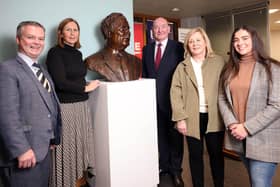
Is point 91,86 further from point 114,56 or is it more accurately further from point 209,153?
point 209,153

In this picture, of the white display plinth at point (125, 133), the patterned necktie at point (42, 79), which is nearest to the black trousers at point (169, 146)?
the white display plinth at point (125, 133)

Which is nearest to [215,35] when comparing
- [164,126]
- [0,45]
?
[164,126]

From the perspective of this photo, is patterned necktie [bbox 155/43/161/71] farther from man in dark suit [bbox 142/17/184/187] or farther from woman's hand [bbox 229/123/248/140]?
woman's hand [bbox 229/123/248/140]

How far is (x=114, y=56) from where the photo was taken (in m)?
2.12

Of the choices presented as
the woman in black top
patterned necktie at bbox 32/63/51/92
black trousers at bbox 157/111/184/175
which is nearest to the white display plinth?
the woman in black top

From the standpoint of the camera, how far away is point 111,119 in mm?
1926

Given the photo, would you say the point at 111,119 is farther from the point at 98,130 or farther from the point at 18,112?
the point at 18,112

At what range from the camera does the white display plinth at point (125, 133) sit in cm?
194

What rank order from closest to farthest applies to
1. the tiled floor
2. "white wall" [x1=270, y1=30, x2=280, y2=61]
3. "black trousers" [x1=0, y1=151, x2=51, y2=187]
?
1. "black trousers" [x1=0, y1=151, x2=51, y2=187]
2. the tiled floor
3. "white wall" [x1=270, y1=30, x2=280, y2=61]

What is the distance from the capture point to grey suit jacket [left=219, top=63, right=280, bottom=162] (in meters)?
1.51

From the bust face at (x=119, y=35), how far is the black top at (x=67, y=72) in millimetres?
330

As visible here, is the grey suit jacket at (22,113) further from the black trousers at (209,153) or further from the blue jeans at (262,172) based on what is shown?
the blue jeans at (262,172)

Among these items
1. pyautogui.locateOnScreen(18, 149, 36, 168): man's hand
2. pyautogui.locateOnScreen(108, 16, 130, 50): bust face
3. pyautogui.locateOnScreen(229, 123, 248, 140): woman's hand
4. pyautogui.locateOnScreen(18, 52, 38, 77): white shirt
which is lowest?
pyautogui.locateOnScreen(18, 149, 36, 168): man's hand

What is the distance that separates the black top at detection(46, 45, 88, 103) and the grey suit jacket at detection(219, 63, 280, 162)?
3.71ft
